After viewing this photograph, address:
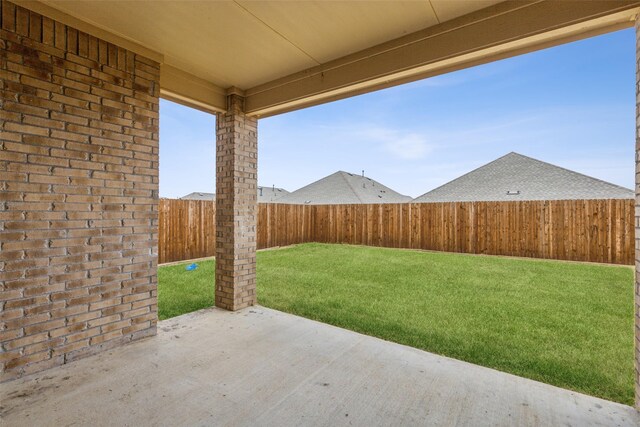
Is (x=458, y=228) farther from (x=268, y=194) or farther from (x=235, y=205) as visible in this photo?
(x=268, y=194)

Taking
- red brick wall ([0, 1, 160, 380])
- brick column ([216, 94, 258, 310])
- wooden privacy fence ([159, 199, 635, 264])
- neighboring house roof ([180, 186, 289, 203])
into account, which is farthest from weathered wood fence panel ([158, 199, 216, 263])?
neighboring house roof ([180, 186, 289, 203])

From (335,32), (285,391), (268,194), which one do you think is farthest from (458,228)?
(268,194)

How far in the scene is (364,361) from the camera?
2.54 metres

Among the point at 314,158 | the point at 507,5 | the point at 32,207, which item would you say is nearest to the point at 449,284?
the point at 507,5

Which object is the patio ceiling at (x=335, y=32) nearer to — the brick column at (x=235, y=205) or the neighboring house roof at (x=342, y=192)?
the brick column at (x=235, y=205)

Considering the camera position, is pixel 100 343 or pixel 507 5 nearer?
pixel 507 5

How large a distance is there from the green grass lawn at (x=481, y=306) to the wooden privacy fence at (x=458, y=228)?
3.39 ft

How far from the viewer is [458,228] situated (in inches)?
389

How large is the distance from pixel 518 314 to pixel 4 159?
221 inches

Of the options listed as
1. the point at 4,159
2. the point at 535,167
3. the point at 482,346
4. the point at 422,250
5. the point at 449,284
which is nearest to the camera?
the point at 4,159

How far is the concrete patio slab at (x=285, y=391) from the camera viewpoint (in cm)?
181

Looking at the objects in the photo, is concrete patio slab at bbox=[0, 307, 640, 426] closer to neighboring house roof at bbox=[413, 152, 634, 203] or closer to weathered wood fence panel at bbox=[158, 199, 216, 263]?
weathered wood fence panel at bbox=[158, 199, 216, 263]

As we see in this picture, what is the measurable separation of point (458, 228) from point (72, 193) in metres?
10.1

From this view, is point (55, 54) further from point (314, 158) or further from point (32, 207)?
point (314, 158)
